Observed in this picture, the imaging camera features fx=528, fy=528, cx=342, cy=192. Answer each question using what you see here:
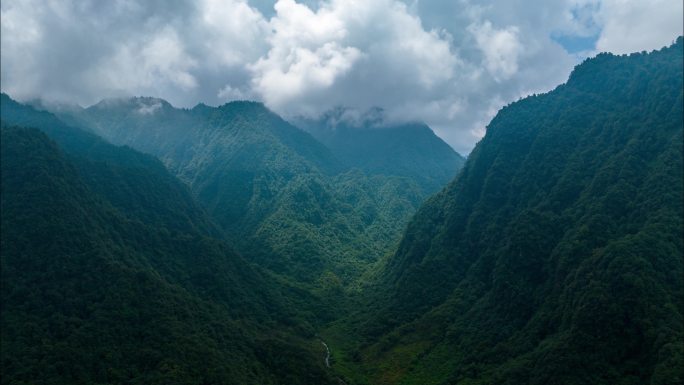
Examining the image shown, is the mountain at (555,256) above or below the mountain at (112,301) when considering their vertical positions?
above

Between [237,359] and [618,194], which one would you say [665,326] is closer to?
[618,194]

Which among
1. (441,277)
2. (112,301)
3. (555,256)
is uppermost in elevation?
(555,256)

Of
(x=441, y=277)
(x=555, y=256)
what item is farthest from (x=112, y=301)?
(x=555, y=256)

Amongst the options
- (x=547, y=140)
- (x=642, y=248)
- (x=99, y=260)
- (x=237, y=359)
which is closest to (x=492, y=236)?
(x=547, y=140)

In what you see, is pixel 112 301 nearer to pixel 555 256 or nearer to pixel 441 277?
pixel 441 277

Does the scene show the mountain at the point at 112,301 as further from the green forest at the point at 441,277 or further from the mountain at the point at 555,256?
the mountain at the point at 555,256

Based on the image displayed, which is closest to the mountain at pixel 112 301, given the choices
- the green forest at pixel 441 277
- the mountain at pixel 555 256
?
the green forest at pixel 441 277
